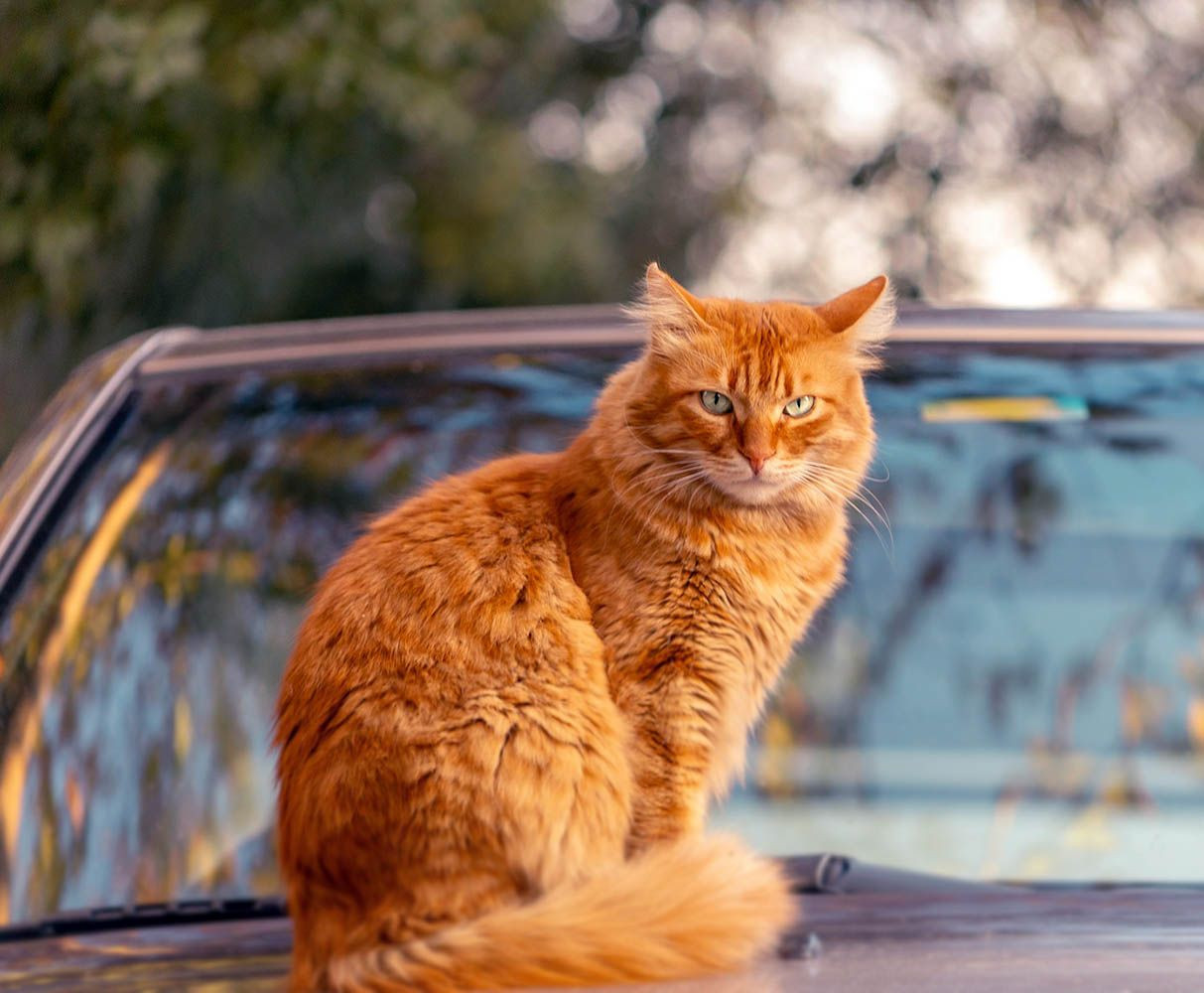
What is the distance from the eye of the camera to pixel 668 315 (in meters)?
2.24

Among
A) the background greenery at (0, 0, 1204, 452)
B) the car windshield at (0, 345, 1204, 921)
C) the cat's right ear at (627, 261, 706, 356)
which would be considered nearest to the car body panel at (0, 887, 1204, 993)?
the car windshield at (0, 345, 1204, 921)

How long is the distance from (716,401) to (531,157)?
6602 mm

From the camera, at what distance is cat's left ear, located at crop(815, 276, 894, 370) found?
2.27 meters

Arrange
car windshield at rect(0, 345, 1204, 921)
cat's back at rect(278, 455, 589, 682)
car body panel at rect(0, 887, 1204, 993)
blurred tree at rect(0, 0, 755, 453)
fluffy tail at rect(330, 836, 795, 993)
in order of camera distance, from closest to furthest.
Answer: car body panel at rect(0, 887, 1204, 993) → fluffy tail at rect(330, 836, 795, 993) → cat's back at rect(278, 455, 589, 682) → car windshield at rect(0, 345, 1204, 921) → blurred tree at rect(0, 0, 755, 453)

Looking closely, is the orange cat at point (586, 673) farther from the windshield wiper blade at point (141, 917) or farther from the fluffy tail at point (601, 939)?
the windshield wiper blade at point (141, 917)

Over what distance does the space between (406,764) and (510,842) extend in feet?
0.51

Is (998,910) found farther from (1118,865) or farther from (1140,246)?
(1140,246)

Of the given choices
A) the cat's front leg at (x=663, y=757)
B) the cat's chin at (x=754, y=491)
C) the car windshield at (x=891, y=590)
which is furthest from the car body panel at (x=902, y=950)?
the cat's chin at (x=754, y=491)

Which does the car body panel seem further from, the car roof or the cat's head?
the cat's head

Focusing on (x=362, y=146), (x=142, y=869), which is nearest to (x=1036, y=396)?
(x=142, y=869)

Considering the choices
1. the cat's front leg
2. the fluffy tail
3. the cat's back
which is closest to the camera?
the fluffy tail

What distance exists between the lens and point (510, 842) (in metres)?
1.87

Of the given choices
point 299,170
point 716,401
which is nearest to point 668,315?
point 716,401

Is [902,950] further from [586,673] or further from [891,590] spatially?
[891,590]
